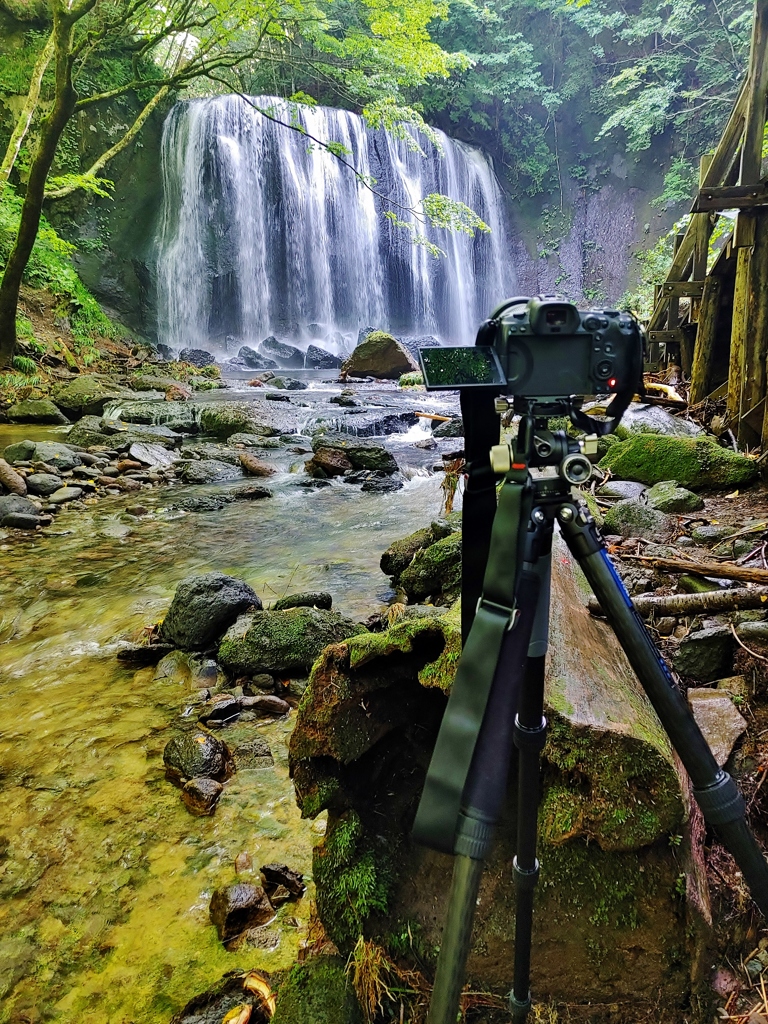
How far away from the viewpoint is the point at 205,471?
789 cm

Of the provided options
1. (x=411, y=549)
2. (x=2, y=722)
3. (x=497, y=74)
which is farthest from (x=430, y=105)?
(x=2, y=722)

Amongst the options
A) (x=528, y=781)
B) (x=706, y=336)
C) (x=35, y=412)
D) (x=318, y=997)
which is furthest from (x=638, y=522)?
(x=35, y=412)

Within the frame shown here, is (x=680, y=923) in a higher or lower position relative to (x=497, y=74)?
lower

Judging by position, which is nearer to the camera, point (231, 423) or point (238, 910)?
point (238, 910)

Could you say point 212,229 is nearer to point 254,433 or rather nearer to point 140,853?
point 254,433

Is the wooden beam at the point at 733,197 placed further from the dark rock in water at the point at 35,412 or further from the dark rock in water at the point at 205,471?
the dark rock in water at the point at 35,412

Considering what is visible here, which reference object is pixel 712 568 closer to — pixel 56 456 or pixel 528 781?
pixel 528 781

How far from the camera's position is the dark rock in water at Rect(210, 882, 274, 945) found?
167 centimetres

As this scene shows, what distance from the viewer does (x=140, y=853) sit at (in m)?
1.98

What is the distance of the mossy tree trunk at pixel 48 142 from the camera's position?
830cm

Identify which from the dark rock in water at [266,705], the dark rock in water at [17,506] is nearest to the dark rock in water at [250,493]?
the dark rock in water at [17,506]

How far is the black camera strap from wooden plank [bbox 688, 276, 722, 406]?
6912 mm

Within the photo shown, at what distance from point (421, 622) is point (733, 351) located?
17.3 feet

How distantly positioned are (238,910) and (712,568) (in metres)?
2.20
